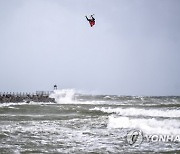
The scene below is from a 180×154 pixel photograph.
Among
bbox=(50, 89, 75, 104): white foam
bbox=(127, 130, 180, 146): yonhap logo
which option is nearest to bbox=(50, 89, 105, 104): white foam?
bbox=(50, 89, 75, 104): white foam

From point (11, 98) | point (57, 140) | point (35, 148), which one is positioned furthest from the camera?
point (11, 98)

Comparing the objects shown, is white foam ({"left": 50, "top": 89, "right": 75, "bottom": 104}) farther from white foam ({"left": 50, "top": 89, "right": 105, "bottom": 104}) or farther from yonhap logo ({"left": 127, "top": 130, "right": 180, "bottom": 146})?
yonhap logo ({"left": 127, "top": 130, "right": 180, "bottom": 146})

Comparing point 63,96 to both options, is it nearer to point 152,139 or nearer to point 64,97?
point 64,97

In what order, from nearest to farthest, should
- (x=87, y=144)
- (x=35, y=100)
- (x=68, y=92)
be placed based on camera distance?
(x=87, y=144), (x=35, y=100), (x=68, y=92)

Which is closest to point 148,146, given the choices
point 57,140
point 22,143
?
point 57,140

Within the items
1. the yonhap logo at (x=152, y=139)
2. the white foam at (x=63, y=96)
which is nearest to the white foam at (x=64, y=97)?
the white foam at (x=63, y=96)

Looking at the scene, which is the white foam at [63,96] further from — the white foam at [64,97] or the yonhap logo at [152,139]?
the yonhap logo at [152,139]

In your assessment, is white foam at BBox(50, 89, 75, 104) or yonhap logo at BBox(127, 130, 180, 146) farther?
white foam at BBox(50, 89, 75, 104)

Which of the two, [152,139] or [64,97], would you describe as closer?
[152,139]

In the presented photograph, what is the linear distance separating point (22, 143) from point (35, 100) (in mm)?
46855

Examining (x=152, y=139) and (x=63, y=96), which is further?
(x=63, y=96)

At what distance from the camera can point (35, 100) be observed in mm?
58969

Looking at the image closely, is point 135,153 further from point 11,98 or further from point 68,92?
point 68,92

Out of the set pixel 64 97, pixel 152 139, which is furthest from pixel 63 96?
pixel 152 139
